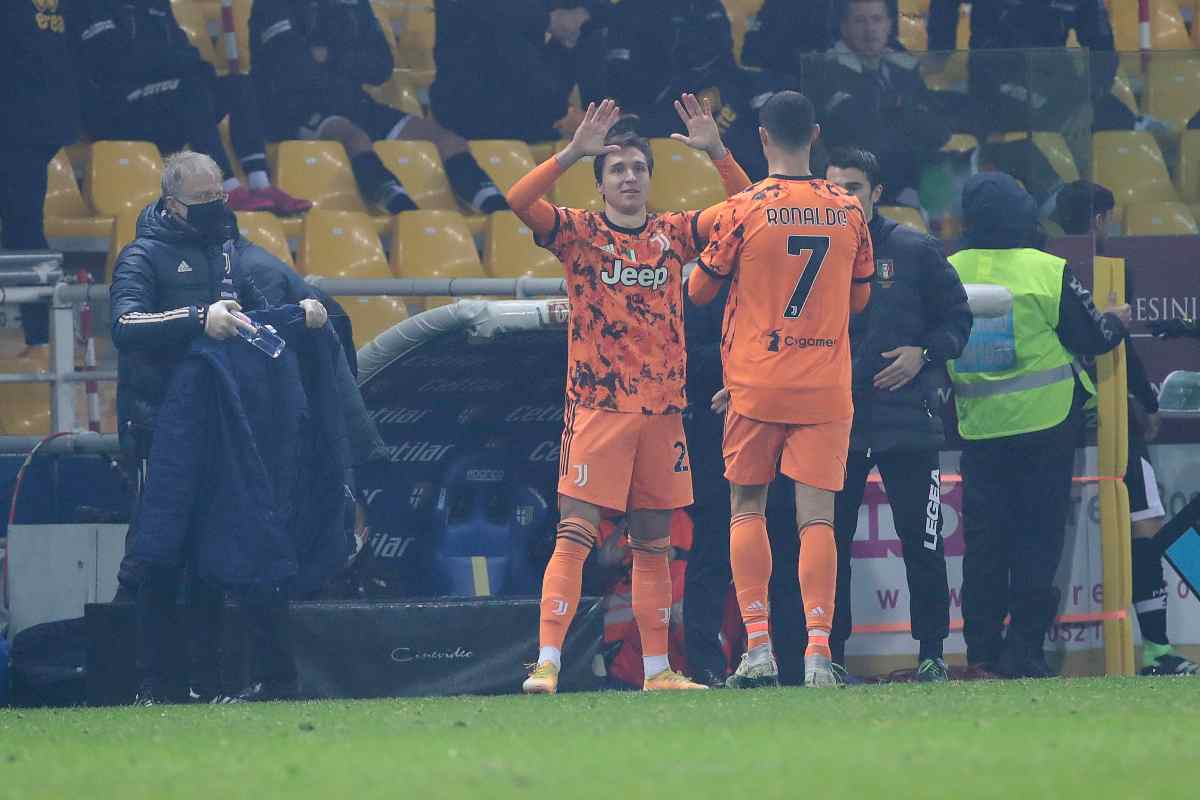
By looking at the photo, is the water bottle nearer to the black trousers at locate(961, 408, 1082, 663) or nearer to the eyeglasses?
the eyeglasses

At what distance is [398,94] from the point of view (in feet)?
42.8

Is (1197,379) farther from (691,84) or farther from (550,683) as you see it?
(691,84)

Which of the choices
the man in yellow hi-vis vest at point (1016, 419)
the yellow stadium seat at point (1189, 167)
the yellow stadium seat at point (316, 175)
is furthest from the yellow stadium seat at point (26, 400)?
the yellow stadium seat at point (1189, 167)

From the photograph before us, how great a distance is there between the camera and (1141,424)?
829 centimetres

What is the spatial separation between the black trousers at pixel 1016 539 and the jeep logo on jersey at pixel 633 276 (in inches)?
68.0

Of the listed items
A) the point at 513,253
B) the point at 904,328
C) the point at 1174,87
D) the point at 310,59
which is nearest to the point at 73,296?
the point at 904,328

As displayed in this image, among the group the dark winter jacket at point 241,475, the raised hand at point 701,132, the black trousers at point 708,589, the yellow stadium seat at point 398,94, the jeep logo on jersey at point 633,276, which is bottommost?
the black trousers at point 708,589

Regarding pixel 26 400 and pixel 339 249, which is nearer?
pixel 26 400

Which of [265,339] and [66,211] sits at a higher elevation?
[66,211]

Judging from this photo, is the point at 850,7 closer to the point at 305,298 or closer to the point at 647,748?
the point at 305,298

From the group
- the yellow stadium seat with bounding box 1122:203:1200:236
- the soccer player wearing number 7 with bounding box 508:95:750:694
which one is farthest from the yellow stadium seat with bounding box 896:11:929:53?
the soccer player wearing number 7 with bounding box 508:95:750:694

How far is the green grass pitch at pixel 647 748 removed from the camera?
4070 mm

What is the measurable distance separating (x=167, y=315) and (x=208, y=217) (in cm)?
43

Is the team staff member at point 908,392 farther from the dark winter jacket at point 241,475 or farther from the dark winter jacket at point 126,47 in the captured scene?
the dark winter jacket at point 126,47
